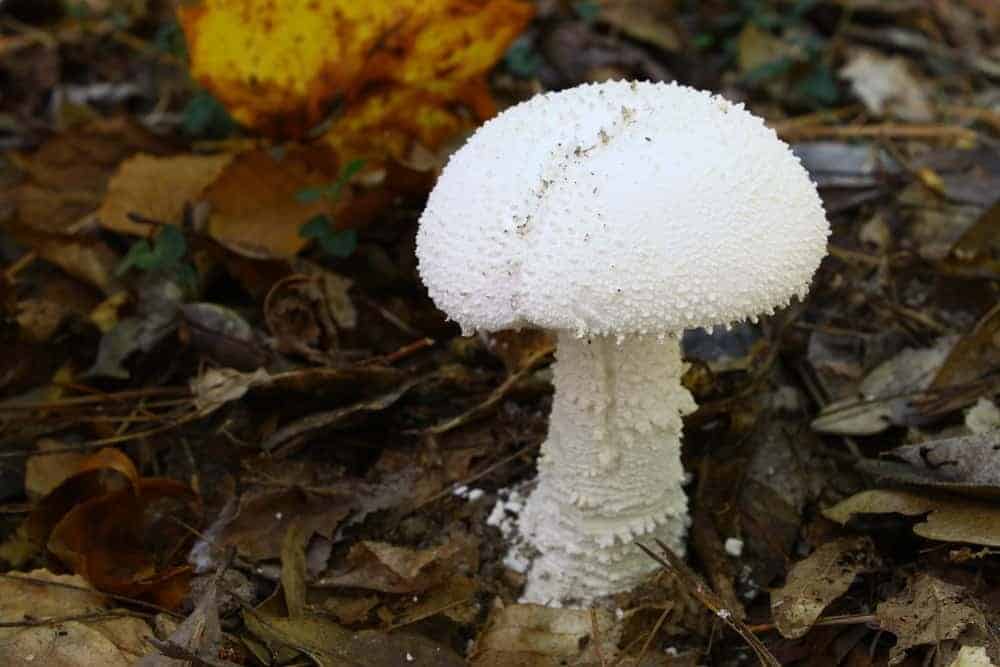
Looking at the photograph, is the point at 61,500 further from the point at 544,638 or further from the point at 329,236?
the point at 544,638

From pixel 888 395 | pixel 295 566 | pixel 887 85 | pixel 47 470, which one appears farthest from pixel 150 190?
pixel 887 85

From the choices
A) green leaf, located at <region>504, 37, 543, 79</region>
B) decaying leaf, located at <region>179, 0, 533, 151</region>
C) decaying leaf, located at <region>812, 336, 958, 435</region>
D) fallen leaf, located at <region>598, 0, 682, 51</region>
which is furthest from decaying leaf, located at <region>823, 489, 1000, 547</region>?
fallen leaf, located at <region>598, 0, 682, 51</region>

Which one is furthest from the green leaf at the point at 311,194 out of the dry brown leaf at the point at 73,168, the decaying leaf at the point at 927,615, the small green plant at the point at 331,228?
the decaying leaf at the point at 927,615

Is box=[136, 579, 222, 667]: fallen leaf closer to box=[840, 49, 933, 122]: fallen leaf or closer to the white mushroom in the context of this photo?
the white mushroom

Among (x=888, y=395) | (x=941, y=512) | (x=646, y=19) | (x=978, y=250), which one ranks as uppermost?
(x=646, y=19)

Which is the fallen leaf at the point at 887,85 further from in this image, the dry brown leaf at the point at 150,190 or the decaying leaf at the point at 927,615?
the dry brown leaf at the point at 150,190
